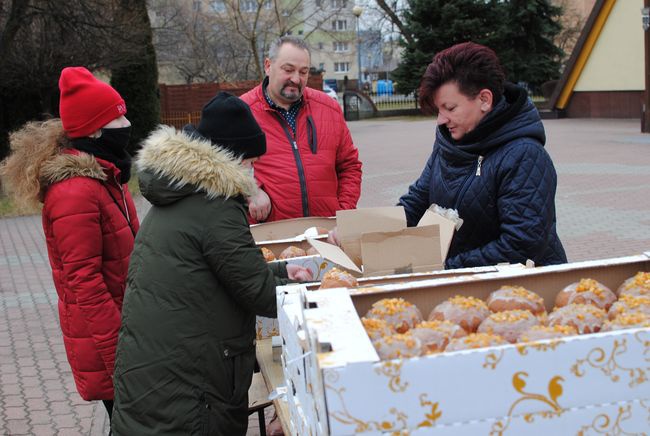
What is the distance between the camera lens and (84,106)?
3.18 meters

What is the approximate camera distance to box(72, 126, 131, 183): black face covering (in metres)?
3.22

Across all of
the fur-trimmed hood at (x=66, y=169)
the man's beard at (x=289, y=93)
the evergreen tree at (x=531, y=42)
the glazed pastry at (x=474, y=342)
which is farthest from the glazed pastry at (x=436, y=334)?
the evergreen tree at (x=531, y=42)

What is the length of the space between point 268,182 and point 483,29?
30.3m

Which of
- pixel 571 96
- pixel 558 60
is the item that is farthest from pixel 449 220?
pixel 558 60

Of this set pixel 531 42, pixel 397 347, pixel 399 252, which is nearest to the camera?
pixel 397 347

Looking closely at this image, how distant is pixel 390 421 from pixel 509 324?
45cm

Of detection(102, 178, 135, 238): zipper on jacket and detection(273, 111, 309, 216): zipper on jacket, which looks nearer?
detection(102, 178, 135, 238): zipper on jacket

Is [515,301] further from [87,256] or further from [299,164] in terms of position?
[299,164]

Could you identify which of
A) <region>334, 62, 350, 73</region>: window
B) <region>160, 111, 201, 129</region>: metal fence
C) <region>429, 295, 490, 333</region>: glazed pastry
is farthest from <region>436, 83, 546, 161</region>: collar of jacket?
<region>334, 62, 350, 73</region>: window

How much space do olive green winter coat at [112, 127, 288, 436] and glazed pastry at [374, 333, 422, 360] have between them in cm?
82

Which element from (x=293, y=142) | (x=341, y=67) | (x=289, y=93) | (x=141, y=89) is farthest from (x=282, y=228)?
(x=341, y=67)

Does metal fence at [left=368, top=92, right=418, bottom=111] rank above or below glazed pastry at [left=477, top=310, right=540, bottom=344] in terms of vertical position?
below

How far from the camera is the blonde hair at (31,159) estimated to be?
3.09 m

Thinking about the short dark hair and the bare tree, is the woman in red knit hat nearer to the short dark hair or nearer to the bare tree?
the short dark hair
